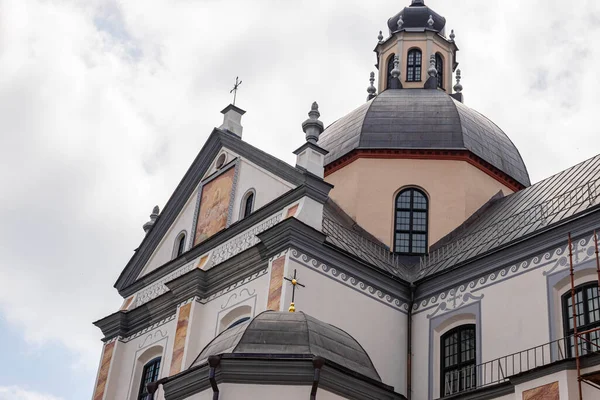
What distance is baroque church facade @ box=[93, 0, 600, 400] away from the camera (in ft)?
54.6

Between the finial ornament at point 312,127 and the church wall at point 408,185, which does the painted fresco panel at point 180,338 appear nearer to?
the finial ornament at point 312,127

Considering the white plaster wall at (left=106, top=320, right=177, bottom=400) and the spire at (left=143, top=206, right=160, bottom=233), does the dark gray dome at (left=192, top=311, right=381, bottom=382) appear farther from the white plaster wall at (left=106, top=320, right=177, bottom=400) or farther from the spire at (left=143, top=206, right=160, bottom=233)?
the spire at (left=143, top=206, right=160, bottom=233)

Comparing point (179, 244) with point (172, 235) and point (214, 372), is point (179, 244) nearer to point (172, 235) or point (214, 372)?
point (172, 235)

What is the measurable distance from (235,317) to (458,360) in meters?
5.08

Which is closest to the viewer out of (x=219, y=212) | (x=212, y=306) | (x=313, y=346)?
(x=313, y=346)

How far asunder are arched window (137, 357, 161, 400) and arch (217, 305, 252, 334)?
10.7 feet

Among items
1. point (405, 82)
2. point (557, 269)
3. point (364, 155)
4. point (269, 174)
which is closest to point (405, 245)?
point (364, 155)

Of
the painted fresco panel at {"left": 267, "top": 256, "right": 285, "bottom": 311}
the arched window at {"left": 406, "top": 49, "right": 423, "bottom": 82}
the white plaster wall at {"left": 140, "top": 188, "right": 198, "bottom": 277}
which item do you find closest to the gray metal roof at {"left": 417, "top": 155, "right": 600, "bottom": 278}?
the painted fresco panel at {"left": 267, "top": 256, "right": 285, "bottom": 311}

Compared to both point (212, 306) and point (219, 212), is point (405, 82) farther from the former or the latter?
point (212, 306)

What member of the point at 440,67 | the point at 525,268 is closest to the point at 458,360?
the point at 525,268

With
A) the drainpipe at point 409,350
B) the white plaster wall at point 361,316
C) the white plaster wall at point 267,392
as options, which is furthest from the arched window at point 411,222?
the white plaster wall at point 267,392

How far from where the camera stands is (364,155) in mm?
26406

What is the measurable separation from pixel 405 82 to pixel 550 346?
15699 millimetres

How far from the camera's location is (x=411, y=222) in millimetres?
25531
